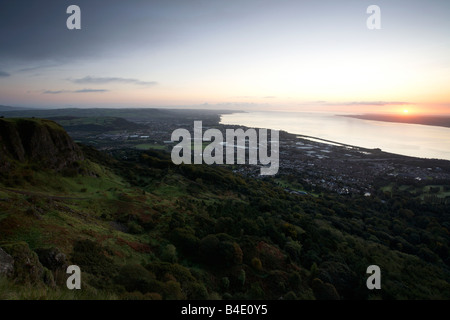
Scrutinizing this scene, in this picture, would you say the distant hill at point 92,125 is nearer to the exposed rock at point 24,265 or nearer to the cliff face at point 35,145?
the cliff face at point 35,145

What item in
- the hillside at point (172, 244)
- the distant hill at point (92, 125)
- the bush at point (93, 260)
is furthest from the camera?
the distant hill at point (92, 125)

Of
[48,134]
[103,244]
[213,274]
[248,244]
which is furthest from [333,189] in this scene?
[48,134]

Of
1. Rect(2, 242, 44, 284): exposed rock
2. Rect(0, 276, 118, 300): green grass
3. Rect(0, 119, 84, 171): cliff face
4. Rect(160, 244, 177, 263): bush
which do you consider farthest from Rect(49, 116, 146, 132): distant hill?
Rect(0, 276, 118, 300): green grass

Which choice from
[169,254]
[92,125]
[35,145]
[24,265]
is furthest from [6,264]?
[92,125]

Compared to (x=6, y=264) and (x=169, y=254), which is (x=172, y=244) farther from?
(x=6, y=264)

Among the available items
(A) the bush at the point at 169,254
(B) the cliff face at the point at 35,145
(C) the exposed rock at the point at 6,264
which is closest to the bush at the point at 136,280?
(A) the bush at the point at 169,254

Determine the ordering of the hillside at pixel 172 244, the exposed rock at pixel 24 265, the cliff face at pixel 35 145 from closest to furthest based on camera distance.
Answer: the exposed rock at pixel 24 265, the hillside at pixel 172 244, the cliff face at pixel 35 145

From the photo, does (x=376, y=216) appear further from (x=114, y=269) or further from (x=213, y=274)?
(x=114, y=269)

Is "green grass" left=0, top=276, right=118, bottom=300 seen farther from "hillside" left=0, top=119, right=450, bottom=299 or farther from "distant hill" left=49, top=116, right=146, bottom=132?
"distant hill" left=49, top=116, right=146, bottom=132
